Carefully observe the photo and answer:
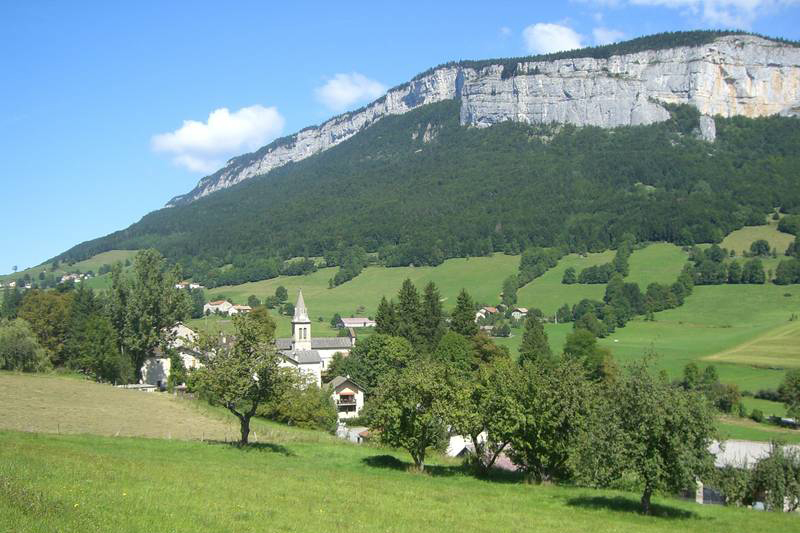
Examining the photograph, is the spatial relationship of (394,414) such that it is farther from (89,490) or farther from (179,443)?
(89,490)

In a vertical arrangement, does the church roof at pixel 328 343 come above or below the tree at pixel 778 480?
above

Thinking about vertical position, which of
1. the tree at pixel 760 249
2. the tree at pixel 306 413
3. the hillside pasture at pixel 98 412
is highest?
the tree at pixel 760 249

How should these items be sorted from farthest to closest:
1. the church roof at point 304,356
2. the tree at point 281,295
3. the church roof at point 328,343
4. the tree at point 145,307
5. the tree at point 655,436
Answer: the tree at point 281,295
the church roof at point 328,343
the church roof at point 304,356
the tree at point 145,307
the tree at point 655,436

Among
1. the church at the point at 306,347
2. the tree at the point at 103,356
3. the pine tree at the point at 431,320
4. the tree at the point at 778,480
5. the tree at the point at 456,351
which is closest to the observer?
the tree at the point at 778,480

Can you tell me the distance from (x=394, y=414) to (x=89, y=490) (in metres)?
16.3

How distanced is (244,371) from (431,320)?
43034 mm

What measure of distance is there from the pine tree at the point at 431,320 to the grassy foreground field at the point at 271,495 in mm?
38729

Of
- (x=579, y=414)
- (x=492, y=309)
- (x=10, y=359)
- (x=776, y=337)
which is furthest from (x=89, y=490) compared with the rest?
(x=492, y=309)

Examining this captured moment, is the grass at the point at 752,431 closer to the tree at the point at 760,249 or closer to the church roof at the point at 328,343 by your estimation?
the church roof at the point at 328,343

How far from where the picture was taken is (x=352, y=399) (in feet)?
227

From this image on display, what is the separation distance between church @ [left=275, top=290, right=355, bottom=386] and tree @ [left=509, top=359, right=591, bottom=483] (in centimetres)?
4292

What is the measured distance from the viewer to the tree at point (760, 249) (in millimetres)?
132125

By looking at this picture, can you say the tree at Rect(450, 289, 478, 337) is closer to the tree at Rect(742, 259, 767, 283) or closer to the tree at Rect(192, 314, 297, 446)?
the tree at Rect(192, 314, 297, 446)

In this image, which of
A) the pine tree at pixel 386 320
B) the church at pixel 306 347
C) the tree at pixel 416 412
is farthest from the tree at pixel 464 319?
the tree at pixel 416 412
